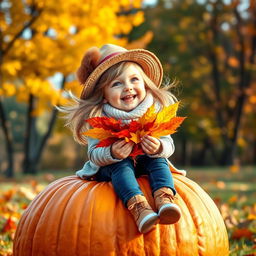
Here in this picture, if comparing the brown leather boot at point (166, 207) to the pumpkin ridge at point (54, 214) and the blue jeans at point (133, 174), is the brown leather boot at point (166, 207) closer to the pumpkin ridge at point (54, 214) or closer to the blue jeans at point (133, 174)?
the blue jeans at point (133, 174)

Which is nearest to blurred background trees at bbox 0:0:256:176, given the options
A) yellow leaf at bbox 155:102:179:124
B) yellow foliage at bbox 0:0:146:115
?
yellow foliage at bbox 0:0:146:115

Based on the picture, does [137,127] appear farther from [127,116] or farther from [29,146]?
[29,146]

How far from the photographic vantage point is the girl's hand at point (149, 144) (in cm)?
274

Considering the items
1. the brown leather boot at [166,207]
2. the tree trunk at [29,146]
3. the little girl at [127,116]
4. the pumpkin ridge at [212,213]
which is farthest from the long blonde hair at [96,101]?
the tree trunk at [29,146]

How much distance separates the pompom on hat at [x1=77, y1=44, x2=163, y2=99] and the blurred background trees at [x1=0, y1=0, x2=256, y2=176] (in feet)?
0.99

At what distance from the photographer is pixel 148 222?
2.40m

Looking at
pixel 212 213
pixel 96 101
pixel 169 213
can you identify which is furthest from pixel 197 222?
pixel 96 101

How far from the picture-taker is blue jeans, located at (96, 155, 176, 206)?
102 inches

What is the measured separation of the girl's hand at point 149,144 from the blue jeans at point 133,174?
0.25ft

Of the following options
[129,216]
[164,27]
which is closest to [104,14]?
[129,216]

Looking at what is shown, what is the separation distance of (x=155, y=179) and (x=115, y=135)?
331mm

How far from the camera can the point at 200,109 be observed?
82.2 ft

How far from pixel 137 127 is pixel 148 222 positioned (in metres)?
0.57

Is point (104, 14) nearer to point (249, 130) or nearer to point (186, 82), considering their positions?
point (186, 82)
